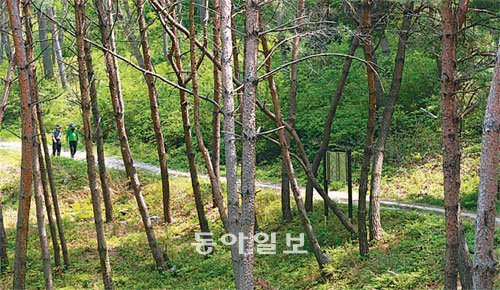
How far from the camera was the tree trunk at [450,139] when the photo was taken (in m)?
7.58

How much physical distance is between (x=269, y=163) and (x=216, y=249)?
835 centimetres

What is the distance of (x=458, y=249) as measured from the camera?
824cm

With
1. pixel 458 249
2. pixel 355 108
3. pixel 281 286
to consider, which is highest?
pixel 355 108

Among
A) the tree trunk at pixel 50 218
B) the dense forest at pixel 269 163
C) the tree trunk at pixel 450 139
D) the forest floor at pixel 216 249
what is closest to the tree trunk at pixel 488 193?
the dense forest at pixel 269 163

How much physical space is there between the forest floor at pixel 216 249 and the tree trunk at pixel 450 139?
7.37ft

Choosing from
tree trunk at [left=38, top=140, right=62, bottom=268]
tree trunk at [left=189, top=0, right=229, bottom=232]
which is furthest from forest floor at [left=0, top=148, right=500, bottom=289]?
tree trunk at [left=189, top=0, right=229, bottom=232]

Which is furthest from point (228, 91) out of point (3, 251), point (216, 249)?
point (3, 251)

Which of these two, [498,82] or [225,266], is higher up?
[498,82]

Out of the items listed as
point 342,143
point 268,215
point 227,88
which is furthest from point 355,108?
point 227,88

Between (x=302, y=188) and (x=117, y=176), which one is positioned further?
(x=117, y=176)

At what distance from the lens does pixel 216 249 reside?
1453 cm

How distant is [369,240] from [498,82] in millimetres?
7661

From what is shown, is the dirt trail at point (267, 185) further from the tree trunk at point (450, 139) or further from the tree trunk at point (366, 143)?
the tree trunk at point (450, 139)

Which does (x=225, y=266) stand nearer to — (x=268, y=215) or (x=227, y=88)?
(x=268, y=215)
